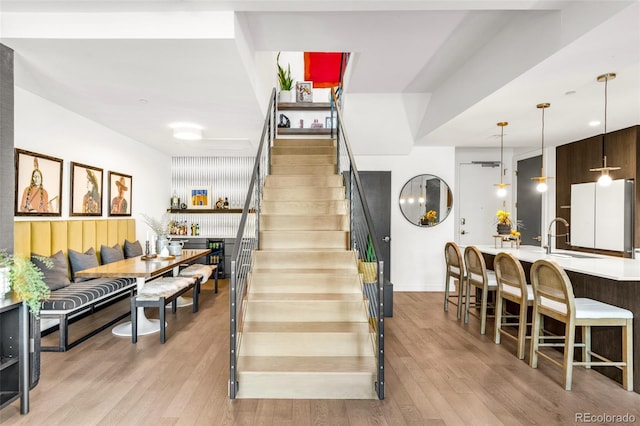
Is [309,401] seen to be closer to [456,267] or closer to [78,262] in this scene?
[456,267]

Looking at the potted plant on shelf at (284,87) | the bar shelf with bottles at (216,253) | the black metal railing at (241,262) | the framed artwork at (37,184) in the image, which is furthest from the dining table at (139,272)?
the potted plant on shelf at (284,87)

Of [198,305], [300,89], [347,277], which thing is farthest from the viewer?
[300,89]

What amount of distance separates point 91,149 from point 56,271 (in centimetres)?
188

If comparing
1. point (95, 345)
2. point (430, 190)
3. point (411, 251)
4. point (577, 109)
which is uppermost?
point (577, 109)

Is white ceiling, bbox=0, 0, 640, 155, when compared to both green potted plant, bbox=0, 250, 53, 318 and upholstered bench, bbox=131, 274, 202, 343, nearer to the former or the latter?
green potted plant, bbox=0, 250, 53, 318

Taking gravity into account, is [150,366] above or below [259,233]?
below

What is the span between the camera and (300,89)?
8.32 metres

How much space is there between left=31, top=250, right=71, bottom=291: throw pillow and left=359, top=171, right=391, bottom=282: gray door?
438 centimetres

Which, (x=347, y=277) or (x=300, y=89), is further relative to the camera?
(x=300, y=89)

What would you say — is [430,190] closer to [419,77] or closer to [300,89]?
[419,77]

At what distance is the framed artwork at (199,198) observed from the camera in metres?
7.99

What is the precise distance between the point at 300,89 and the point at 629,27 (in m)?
6.67

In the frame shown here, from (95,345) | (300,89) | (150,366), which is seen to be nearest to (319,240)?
(150,366)

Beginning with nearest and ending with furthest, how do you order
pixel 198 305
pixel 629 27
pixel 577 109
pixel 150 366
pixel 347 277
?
pixel 629 27 < pixel 150 366 < pixel 347 277 < pixel 577 109 < pixel 198 305
